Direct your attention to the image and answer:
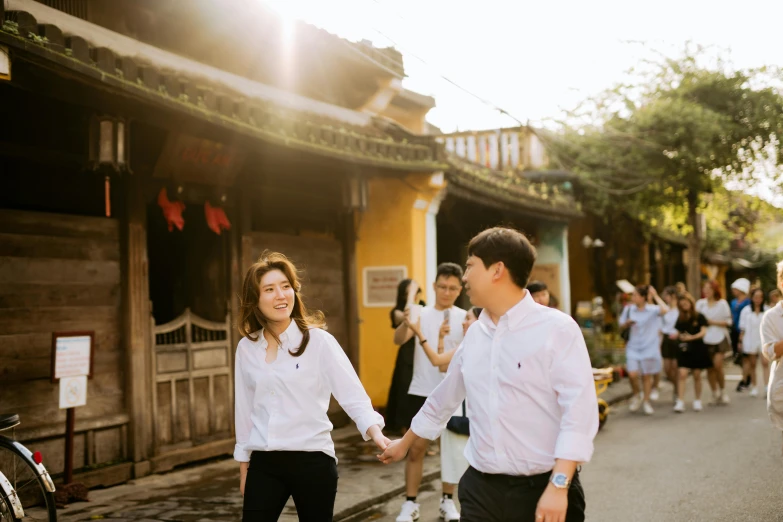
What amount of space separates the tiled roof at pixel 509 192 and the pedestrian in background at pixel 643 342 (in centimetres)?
282

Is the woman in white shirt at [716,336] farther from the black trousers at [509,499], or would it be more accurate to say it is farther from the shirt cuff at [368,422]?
the black trousers at [509,499]

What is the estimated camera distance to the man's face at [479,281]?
3.30m

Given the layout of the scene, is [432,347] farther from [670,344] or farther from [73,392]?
[670,344]

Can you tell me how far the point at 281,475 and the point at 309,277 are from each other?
23.4 feet

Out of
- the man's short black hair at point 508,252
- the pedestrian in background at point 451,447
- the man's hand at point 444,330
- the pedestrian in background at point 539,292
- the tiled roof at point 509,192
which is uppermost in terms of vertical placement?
the tiled roof at point 509,192

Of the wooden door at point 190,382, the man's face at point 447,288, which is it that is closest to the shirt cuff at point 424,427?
the man's face at point 447,288

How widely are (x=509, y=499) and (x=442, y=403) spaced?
22.4 inches

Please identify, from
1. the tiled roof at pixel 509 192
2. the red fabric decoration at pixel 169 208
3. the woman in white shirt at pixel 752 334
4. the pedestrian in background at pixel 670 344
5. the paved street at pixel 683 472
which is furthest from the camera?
the woman in white shirt at pixel 752 334

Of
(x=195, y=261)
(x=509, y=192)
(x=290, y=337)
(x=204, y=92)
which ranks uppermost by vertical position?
(x=204, y=92)

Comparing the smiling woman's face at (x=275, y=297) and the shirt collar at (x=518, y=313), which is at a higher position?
the smiling woman's face at (x=275, y=297)

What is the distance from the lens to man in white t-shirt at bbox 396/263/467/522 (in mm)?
6379

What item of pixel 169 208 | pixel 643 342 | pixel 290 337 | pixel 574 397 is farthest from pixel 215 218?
pixel 643 342

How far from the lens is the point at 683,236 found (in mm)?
27875

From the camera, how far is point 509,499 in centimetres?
320
